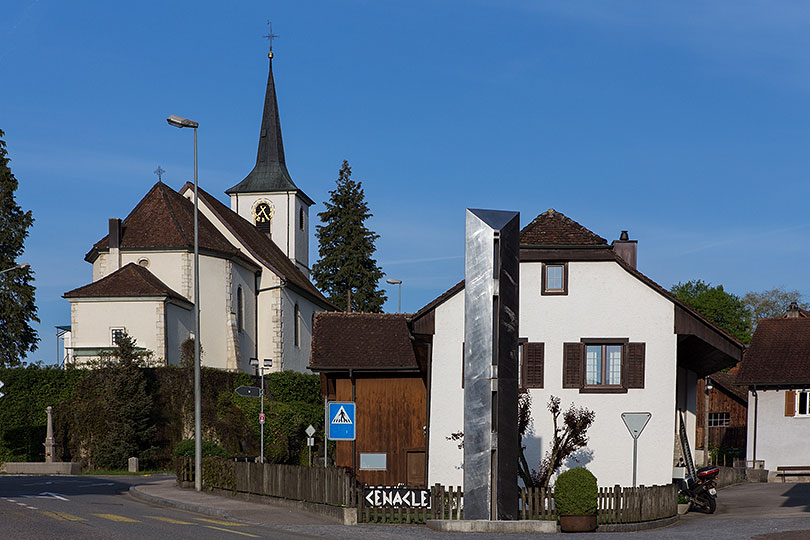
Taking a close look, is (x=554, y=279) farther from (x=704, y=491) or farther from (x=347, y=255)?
(x=347, y=255)

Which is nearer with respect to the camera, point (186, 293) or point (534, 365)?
point (534, 365)

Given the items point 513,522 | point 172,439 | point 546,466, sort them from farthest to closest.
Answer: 1. point 172,439
2. point 546,466
3. point 513,522

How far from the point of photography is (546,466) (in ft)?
87.2

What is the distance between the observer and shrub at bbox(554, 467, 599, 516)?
21.9 meters

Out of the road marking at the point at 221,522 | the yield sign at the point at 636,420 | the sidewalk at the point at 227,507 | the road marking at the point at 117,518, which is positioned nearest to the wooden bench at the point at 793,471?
the yield sign at the point at 636,420

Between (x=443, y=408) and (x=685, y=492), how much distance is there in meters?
6.60

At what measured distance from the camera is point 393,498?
22547 millimetres

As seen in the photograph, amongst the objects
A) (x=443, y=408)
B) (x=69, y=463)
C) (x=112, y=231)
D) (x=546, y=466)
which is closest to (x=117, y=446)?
(x=69, y=463)

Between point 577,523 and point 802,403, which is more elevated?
point 577,523

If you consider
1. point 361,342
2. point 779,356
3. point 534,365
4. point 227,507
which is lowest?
point 227,507

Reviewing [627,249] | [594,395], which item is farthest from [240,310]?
[594,395]

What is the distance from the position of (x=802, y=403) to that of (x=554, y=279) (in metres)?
22.5

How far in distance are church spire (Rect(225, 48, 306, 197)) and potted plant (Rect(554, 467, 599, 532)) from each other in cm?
6465

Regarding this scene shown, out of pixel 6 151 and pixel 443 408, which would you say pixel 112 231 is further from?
pixel 443 408
